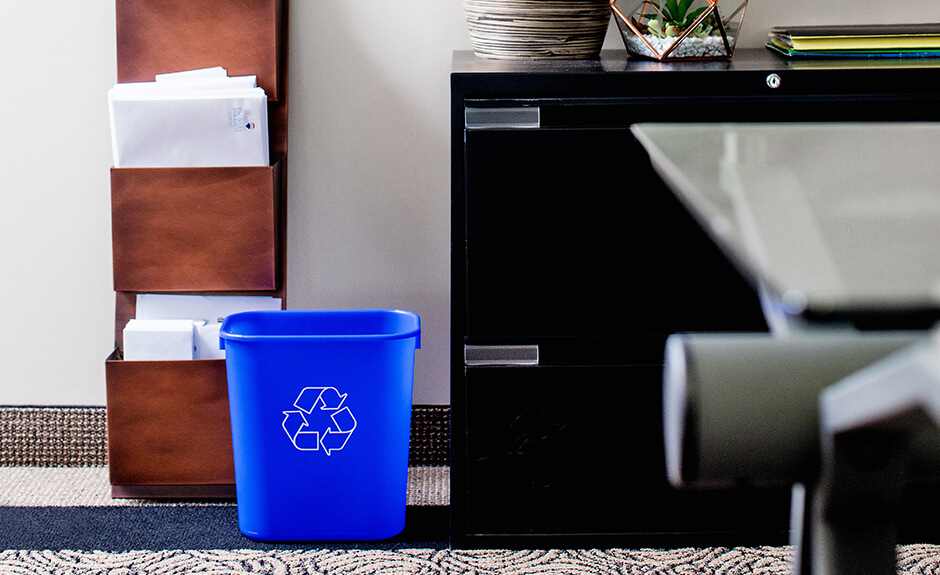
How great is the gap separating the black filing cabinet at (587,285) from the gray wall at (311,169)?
0.37 metres

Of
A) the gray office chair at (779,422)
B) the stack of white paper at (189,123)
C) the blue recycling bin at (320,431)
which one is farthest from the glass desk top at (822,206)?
the stack of white paper at (189,123)

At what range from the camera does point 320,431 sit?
1.65 meters

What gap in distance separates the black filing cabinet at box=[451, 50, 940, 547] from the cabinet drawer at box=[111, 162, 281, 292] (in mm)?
437

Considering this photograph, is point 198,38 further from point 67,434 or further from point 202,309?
point 67,434

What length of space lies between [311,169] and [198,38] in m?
0.32

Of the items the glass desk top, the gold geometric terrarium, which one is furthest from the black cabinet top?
the glass desk top

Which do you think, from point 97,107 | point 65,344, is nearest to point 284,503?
point 65,344

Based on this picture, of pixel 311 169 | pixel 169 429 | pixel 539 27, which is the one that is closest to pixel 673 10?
pixel 539 27

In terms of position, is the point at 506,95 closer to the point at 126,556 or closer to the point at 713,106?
the point at 713,106

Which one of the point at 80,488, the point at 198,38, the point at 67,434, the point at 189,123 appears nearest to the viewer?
the point at 189,123

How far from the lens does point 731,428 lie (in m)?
0.55

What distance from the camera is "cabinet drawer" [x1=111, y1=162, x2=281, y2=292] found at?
1.76 meters

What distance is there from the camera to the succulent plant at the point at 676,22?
164 cm

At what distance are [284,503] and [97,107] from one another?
0.87 meters
